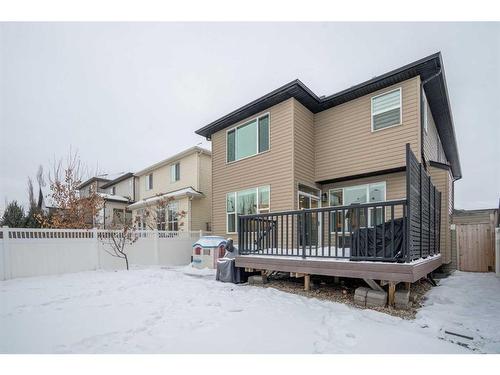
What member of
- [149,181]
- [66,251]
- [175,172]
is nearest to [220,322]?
[66,251]

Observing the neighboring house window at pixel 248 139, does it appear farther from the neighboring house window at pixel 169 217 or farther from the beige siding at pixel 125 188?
the beige siding at pixel 125 188

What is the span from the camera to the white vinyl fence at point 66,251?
6094mm

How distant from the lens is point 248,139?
30.8ft

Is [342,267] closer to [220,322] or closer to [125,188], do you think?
[220,322]

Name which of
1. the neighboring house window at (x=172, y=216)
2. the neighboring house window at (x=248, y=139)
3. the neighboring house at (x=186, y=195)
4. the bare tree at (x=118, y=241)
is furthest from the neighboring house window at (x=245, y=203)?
the neighboring house window at (x=172, y=216)

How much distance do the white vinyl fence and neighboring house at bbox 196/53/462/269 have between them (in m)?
2.70

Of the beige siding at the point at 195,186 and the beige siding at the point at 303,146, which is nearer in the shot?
the beige siding at the point at 303,146

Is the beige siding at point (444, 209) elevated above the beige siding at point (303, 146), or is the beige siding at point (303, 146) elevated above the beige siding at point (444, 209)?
the beige siding at point (303, 146)

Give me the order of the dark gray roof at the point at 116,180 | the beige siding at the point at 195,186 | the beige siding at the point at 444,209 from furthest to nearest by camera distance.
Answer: the dark gray roof at the point at 116,180
the beige siding at the point at 195,186
the beige siding at the point at 444,209

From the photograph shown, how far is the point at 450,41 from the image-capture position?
6039 millimetres

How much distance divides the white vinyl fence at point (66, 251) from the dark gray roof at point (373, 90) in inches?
206

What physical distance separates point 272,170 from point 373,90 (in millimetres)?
3763
